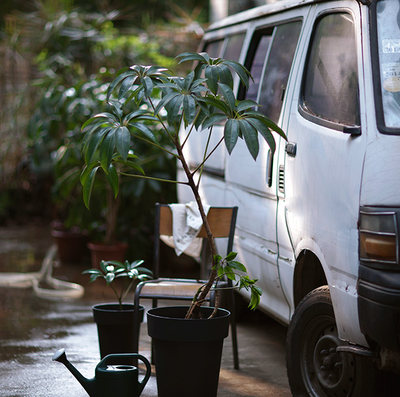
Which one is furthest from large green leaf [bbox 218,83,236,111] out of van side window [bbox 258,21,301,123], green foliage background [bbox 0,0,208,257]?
green foliage background [bbox 0,0,208,257]

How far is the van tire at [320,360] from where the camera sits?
3.33 metres

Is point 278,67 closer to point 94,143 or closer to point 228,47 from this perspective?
point 228,47

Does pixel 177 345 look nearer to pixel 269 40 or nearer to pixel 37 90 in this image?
pixel 269 40

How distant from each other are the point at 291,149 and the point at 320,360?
1062mm

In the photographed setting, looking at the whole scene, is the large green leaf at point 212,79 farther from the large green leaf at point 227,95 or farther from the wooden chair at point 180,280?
the wooden chair at point 180,280

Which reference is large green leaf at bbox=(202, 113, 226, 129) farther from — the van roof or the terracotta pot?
the terracotta pot

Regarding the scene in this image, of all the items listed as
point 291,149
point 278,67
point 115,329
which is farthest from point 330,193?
point 115,329

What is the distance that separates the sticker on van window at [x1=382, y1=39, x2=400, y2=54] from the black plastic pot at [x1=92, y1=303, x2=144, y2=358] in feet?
6.60

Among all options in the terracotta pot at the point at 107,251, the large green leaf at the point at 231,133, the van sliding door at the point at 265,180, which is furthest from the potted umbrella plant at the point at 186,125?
the terracotta pot at the point at 107,251

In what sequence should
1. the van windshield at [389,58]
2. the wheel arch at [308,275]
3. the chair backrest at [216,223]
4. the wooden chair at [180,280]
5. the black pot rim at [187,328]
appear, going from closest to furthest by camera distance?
the van windshield at [389,58] → the black pot rim at [187,328] → the wheel arch at [308,275] → the wooden chair at [180,280] → the chair backrest at [216,223]

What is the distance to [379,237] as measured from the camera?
302 cm

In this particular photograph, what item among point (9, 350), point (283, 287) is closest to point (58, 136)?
point (9, 350)

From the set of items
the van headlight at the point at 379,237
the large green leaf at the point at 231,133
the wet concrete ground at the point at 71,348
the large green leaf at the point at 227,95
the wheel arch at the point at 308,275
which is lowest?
the wet concrete ground at the point at 71,348

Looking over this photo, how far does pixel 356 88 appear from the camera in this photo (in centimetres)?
340
